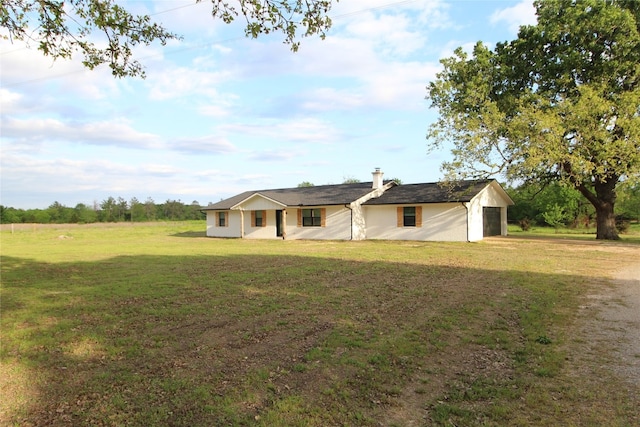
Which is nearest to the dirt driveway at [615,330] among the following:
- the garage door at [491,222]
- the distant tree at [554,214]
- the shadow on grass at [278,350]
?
the shadow on grass at [278,350]

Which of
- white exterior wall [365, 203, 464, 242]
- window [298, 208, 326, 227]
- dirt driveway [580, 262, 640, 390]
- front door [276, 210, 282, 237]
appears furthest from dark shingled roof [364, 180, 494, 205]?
dirt driveway [580, 262, 640, 390]

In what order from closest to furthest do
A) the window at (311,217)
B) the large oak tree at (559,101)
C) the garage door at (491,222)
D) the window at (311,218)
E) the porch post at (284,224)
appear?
1. the large oak tree at (559,101)
2. the garage door at (491,222)
3. the window at (311,217)
4. the window at (311,218)
5. the porch post at (284,224)

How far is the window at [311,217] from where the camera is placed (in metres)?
25.9

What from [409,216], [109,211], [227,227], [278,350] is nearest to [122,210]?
[109,211]

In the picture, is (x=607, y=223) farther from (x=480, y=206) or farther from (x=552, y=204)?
(x=552, y=204)

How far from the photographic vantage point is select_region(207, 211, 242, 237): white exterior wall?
2998 centimetres

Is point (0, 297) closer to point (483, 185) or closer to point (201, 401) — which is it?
point (201, 401)

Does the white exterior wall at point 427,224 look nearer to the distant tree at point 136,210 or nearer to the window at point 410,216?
the window at point 410,216

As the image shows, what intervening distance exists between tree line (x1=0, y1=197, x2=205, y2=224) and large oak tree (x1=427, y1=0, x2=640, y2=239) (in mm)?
47747

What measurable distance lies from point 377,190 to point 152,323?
21.1m

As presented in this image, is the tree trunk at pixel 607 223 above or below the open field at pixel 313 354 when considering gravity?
above

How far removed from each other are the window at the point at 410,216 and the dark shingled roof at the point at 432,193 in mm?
488

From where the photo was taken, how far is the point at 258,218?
29047mm

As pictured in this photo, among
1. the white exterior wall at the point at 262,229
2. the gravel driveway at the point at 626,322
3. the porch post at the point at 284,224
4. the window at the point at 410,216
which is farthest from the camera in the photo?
the white exterior wall at the point at 262,229
